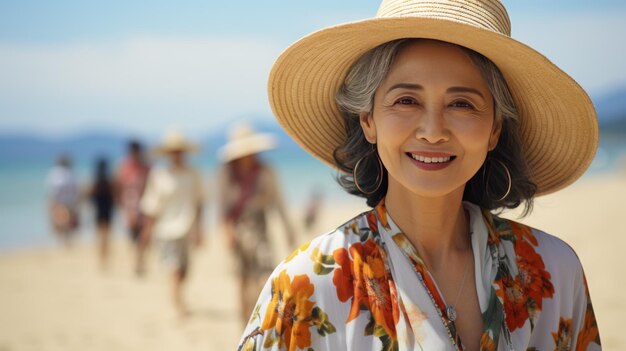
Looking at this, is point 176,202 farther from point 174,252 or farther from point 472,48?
point 472,48

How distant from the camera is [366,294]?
194 cm

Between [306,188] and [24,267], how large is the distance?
32892 millimetres

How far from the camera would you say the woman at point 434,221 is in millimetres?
1931

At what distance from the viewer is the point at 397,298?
1932mm

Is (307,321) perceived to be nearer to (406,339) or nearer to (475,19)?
(406,339)

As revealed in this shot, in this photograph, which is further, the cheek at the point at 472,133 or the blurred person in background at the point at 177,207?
the blurred person in background at the point at 177,207

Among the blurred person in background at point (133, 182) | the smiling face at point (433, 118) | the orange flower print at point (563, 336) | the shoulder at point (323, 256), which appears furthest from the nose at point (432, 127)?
the blurred person in background at point (133, 182)

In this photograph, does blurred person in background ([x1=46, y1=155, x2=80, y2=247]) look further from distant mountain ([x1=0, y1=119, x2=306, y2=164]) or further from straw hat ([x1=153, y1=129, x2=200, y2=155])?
distant mountain ([x1=0, y1=119, x2=306, y2=164])

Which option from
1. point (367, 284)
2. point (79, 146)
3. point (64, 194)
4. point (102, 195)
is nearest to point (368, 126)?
point (367, 284)

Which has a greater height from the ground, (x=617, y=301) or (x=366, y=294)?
(x=366, y=294)

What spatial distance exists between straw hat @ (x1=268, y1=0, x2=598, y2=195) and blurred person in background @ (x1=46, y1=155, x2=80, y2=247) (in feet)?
38.7

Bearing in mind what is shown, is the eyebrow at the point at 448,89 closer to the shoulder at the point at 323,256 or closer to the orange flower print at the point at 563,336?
the shoulder at the point at 323,256

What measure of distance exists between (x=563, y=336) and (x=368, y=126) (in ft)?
2.66

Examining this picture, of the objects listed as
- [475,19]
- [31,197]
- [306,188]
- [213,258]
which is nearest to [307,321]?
[475,19]
